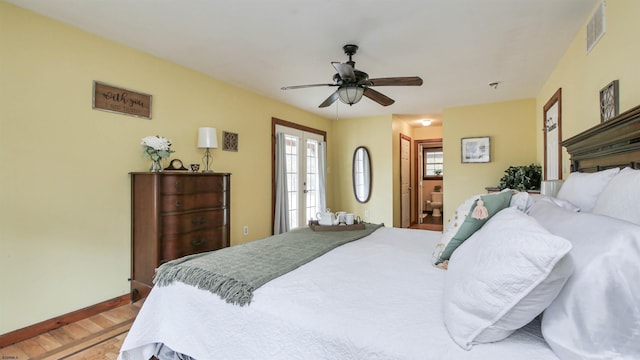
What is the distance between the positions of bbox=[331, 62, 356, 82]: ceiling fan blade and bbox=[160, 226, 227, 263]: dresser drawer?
77.6 inches

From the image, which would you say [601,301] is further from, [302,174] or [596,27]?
[302,174]

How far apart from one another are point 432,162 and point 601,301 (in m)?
8.61

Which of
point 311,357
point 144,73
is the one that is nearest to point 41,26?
point 144,73

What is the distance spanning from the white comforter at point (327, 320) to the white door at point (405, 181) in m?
4.49

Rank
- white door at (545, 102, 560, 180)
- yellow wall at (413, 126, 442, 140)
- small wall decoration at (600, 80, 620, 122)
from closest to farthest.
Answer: small wall decoration at (600, 80, 620, 122) < white door at (545, 102, 560, 180) < yellow wall at (413, 126, 442, 140)

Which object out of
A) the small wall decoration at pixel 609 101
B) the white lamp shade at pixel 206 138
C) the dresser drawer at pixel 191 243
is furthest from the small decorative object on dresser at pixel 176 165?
the small wall decoration at pixel 609 101

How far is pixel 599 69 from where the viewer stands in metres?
2.03

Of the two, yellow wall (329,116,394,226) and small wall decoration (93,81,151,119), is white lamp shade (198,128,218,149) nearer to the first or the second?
small wall decoration (93,81,151,119)

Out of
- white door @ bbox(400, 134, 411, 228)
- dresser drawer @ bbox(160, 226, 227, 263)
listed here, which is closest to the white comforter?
dresser drawer @ bbox(160, 226, 227, 263)

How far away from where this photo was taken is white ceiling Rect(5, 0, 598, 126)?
2.12 m

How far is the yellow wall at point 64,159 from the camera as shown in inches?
82.7

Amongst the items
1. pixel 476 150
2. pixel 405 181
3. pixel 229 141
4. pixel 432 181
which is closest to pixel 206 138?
pixel 229 141

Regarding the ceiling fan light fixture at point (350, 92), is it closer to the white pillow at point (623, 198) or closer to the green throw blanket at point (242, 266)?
the green throw blanket at point (242, 266)

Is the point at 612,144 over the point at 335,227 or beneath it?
over
